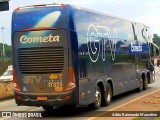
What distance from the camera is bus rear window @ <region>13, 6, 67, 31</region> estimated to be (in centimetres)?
1320

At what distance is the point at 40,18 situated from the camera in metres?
13.4

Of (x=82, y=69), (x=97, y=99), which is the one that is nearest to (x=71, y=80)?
(x=82, y=69)

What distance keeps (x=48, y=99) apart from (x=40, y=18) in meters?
2.60

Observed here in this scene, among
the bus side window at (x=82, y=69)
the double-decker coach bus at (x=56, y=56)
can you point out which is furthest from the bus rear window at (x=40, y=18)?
the bus side window at (x=82, y=69)

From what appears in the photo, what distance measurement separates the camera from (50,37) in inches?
520

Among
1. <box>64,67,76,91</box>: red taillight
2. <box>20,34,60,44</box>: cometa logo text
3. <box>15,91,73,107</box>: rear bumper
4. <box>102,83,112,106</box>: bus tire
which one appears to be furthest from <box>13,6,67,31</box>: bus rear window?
<box>102,83,112,106</box>: bus tire

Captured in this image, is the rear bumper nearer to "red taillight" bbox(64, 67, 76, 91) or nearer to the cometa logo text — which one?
"red taillight" bbox(64, 67, 76, 91)

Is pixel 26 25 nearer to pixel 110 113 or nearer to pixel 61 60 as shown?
pixel 61 60

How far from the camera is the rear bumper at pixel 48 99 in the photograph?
1295cm

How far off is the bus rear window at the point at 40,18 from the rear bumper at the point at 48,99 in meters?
2.17

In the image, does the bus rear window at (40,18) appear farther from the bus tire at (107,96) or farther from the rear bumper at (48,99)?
the bus tire at (107,96)

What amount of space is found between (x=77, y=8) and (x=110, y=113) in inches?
145

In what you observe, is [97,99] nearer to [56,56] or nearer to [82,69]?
[82,69]

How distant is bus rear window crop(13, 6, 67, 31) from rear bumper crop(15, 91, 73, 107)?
217cm
